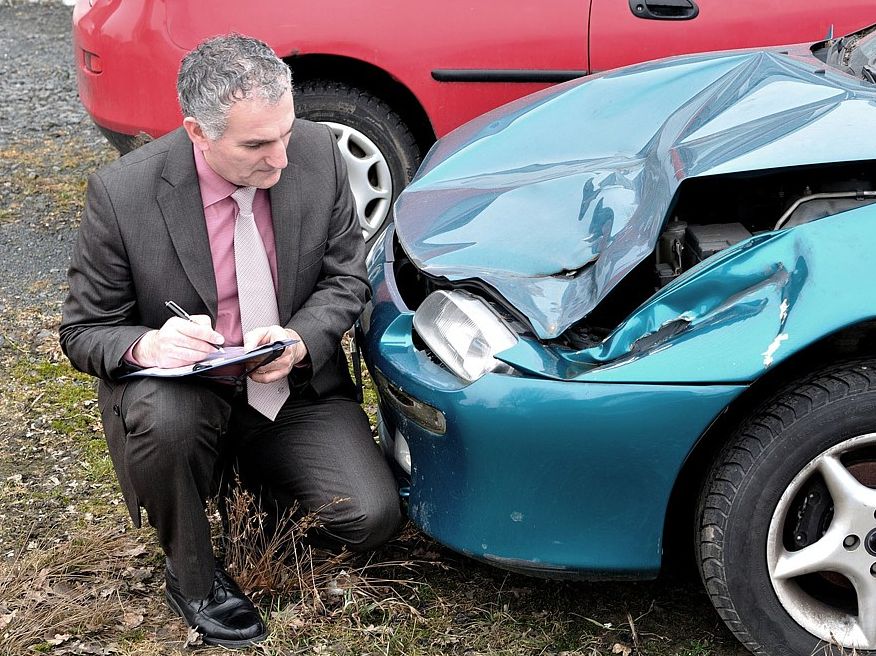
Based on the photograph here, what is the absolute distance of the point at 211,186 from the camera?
2.51m

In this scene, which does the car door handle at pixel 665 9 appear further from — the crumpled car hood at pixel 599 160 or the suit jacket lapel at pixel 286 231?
the suit jacket lapel at pixel 286 231

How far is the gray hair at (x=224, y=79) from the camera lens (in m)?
2.33

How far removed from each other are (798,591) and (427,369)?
88 centimetres

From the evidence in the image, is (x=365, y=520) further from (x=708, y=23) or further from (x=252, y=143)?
(x=708, y=23)

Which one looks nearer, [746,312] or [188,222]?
[746,312]

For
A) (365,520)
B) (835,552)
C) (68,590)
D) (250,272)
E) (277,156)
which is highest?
(277,156)

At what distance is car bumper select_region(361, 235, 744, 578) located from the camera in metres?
2.09

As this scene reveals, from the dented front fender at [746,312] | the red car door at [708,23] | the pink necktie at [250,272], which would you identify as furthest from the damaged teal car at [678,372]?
the red car door at [708,23]

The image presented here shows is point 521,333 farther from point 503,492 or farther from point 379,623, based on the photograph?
point 379,623

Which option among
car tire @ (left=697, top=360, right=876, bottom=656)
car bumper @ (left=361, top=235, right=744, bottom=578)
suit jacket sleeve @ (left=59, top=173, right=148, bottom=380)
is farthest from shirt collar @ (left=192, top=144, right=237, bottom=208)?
car tire @ (left=697, top=360, right=876, bottom=656)

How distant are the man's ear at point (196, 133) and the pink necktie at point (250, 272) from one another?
0.43ft

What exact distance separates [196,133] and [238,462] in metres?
0.82

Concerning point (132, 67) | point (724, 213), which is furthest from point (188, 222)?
point (132, 67)

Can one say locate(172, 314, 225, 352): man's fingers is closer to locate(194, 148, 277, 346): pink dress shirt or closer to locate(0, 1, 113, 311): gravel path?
locate(194, 148, 277, 346): pink dress shirt
